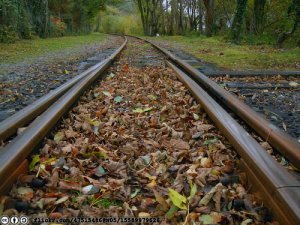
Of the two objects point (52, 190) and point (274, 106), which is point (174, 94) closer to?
point (274, 106)

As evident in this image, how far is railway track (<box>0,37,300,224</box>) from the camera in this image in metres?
1.39

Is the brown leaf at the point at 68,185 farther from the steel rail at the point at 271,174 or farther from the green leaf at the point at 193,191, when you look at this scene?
the steel rail at the point at 271,174

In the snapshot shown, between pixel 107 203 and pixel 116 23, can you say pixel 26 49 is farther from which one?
pixel 116 23

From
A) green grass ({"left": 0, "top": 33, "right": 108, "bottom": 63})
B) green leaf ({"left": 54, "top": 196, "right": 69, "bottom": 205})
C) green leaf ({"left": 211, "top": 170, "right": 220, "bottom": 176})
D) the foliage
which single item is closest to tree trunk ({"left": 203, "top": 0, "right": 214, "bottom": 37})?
green grass ({"left": 0, "top": 33, "right": 108, "bottom": 63})

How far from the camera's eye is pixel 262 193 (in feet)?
4.62

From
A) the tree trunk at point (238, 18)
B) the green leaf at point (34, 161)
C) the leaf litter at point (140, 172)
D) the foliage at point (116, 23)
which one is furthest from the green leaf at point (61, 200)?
the foliage at point (116, 23)

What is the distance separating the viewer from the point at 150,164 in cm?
193

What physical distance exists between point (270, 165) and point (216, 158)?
0.52m

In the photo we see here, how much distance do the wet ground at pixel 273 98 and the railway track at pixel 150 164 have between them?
1.39 ft

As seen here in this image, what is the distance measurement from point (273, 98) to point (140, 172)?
242 centimetres

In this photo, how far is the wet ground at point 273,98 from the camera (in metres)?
2.51

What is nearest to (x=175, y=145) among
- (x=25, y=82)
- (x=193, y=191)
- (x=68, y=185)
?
(x=193, y=191)

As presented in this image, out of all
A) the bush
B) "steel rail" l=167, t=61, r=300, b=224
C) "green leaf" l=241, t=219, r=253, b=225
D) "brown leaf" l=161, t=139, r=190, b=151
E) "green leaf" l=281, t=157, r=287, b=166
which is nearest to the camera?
"steel rail" l=167, t=61, r=300, b=224

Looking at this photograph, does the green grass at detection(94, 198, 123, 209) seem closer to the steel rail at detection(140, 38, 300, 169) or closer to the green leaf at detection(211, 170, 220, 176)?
the green leaf at detection(211, 170, 220, 176)
